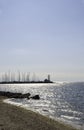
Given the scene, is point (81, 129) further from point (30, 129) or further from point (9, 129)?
point (9, 129)

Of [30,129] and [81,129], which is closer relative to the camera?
[30,129]

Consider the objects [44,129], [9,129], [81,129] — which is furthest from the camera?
[81,129]

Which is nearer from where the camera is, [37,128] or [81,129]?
[37,128]

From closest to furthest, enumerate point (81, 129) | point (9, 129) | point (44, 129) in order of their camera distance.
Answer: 1. point (9, 129)
2. point (44, 129)
3. point (81, 129)

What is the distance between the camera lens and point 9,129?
65.0 ft

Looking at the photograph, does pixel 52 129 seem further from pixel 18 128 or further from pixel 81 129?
pixel 81 129

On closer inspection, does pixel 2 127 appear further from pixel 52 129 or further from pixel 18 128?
pixel 52 129

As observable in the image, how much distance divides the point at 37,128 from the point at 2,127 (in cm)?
316

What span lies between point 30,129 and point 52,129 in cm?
254

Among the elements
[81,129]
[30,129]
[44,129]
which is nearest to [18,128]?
[30,129]

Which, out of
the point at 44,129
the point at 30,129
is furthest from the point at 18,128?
the point at 44,129

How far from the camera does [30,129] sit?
20859 mm

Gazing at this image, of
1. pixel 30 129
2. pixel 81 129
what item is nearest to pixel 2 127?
pixel 30 129

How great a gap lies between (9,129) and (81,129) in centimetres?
1139
